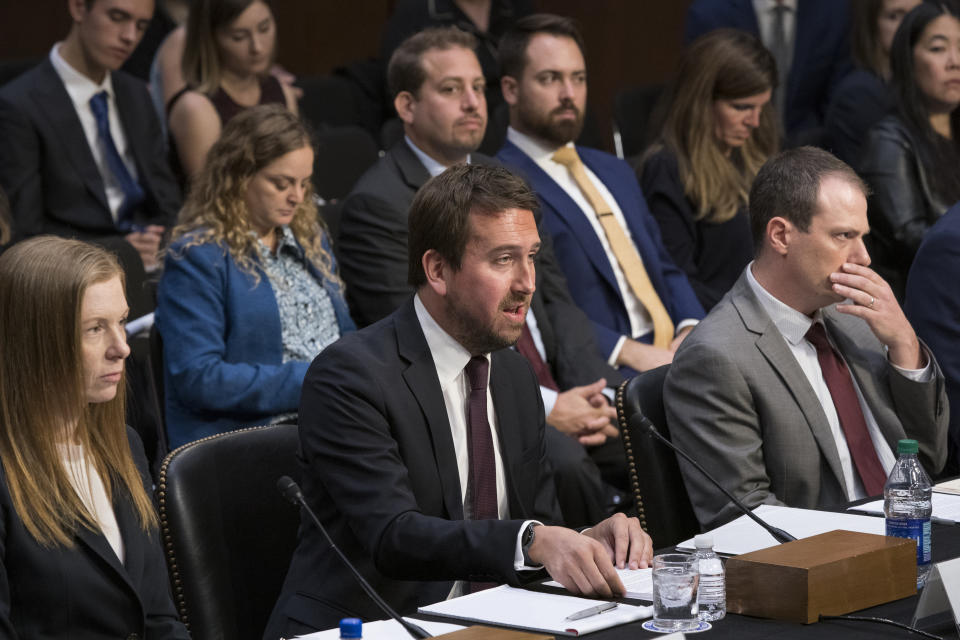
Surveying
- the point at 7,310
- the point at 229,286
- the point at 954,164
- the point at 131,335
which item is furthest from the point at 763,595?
the point at 954,164

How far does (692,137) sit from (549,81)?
59 centimetres

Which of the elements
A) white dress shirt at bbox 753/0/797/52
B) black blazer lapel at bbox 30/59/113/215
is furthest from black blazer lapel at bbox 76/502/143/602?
white dress shirt at bbox 753/0/797/52

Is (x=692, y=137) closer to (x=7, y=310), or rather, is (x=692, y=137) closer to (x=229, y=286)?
(x=229, y=286)

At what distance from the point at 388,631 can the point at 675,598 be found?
421 millimetres

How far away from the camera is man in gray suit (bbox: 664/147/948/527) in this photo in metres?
2.94

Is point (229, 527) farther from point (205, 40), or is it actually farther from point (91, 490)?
point (205, 40)

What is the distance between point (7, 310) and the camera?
2.30 m

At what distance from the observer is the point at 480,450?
2688 mm

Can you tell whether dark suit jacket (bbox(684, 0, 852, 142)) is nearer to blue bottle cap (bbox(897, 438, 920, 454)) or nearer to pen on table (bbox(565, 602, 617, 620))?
blue bottle cap (bbox(897, 438, 920, 454))

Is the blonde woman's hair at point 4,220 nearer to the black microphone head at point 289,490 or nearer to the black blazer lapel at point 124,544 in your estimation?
the black blazer lapel at point 124,544

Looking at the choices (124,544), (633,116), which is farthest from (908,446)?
(633,116)

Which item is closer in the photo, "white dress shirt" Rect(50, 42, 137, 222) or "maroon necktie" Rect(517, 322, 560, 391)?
"maroon necktie" Rect(517, 322, 560, 391)

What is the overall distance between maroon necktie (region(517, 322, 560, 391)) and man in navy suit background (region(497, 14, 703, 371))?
0.26m

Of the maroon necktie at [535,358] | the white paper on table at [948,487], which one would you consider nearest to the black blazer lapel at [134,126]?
the maroon necktie at [535,358]
